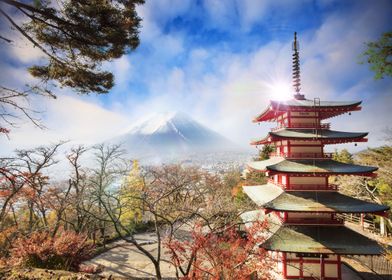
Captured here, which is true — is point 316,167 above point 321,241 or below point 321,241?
above

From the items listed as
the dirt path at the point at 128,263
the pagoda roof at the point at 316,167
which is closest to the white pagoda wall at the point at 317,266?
the pagoda roof at the point at 316,167

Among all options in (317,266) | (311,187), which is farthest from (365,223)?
(311,187)

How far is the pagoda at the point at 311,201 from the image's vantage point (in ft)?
30.3

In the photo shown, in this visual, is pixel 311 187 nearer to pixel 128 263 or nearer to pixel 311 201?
pixel 311 201

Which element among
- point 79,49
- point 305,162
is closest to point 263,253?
point 305,162

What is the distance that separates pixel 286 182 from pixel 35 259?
1036 cm

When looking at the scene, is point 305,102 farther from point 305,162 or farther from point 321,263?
point 321,263

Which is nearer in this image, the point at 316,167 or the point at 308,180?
the point at 316,167

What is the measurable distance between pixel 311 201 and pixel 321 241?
1585mm

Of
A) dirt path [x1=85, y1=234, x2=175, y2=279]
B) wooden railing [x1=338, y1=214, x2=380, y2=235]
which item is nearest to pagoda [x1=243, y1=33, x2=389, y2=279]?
dirt path [x1=85, y1=234, x2=175, y2=279]

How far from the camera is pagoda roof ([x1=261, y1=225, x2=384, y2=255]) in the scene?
889 cm

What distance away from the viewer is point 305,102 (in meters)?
11.6

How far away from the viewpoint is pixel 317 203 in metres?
9.66

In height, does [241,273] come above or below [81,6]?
below
